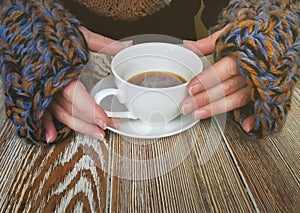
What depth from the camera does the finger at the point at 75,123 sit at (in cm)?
28

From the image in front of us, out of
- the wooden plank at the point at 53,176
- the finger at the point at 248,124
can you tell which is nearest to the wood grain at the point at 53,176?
the wooden plank at the point at 53,176

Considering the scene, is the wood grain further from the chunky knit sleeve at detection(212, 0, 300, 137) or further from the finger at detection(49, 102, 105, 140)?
the chunky knit sleeve at detection(212, 0, 300, 137)

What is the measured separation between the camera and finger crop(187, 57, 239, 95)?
27 centimetres

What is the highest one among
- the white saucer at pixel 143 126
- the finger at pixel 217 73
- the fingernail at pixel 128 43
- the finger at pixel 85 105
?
the finger at pixel 217 73

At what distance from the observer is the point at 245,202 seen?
0.75 feet

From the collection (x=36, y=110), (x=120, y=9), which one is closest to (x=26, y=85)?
Answer: (x=36, y=110)

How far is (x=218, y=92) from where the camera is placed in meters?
0.29

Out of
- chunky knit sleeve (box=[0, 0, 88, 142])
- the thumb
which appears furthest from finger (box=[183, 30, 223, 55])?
chunky knit sleeve (box=[0, 0, 88, 142])

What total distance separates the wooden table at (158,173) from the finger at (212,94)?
0.08 feet

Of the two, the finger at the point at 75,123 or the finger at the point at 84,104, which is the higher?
the finger at the point at 84,104

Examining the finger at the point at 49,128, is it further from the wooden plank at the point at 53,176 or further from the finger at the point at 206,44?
the finger at the point at 206,44

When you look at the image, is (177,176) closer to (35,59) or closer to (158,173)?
(158,173)

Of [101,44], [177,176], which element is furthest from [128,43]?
[177,176]

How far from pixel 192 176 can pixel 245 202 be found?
39 mm
